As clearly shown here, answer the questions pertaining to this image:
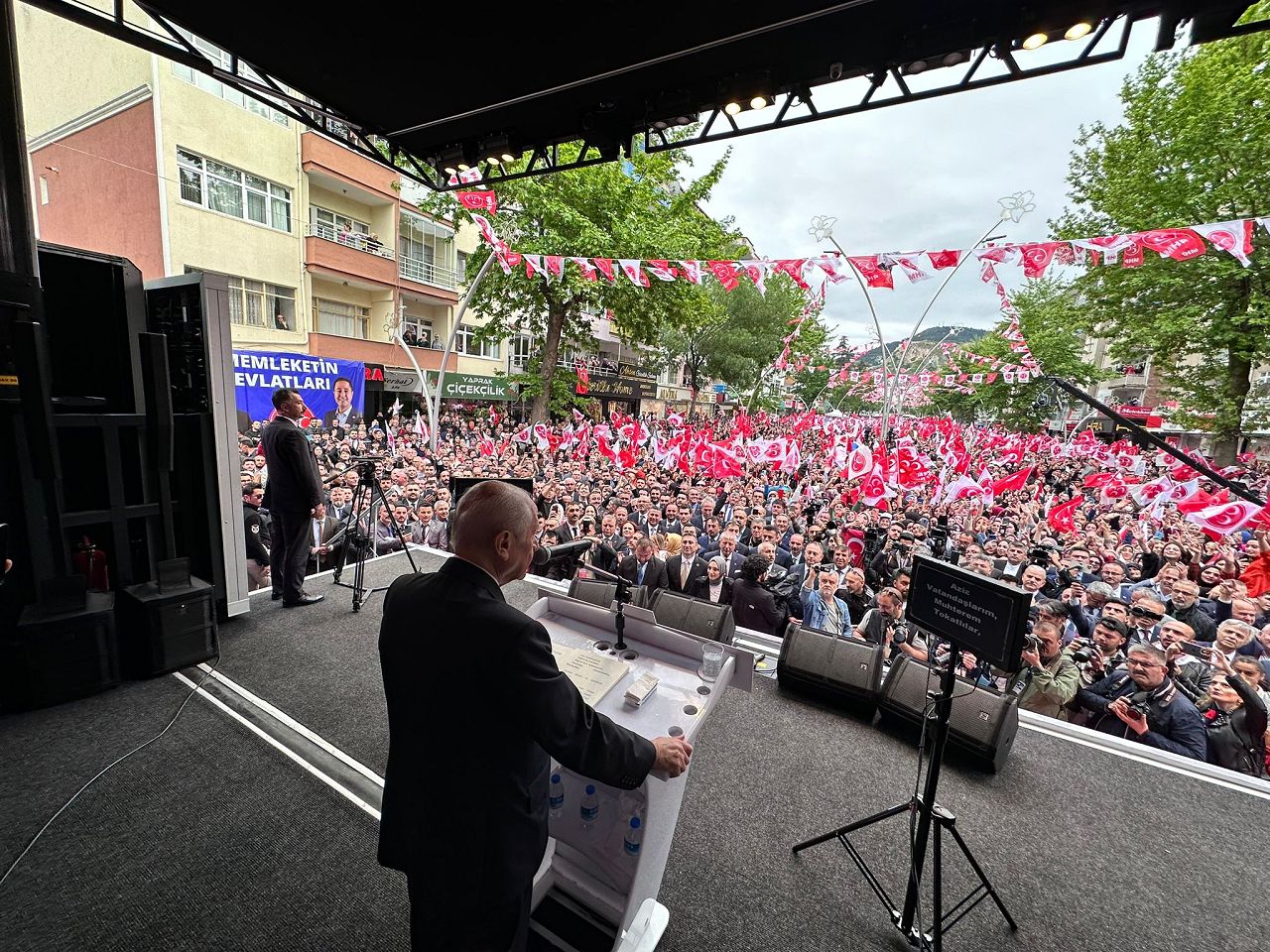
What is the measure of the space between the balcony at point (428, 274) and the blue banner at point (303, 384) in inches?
207

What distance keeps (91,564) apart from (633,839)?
3.67 metres

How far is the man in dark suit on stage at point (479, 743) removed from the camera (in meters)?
1.12

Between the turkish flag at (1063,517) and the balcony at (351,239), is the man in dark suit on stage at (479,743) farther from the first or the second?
the balcony at (351,239)

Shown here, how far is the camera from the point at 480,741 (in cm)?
115

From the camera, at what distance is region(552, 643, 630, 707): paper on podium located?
65.5 inches

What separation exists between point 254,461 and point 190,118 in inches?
321

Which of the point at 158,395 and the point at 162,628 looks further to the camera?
the point at 162,628

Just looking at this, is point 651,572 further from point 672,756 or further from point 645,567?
point 672,756

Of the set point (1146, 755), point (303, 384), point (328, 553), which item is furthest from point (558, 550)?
point (303, 384)

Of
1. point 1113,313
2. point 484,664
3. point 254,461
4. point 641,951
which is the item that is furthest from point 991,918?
point 1113,313

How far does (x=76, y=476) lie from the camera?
3.12 metres

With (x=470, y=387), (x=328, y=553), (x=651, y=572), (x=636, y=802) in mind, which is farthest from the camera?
(x=470, y=387)

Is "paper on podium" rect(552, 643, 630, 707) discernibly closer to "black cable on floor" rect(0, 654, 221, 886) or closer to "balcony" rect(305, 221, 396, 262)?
"black cable on floor" rect(0, 654, 221, 886)

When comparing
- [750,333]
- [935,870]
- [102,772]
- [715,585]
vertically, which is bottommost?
[102,772]
